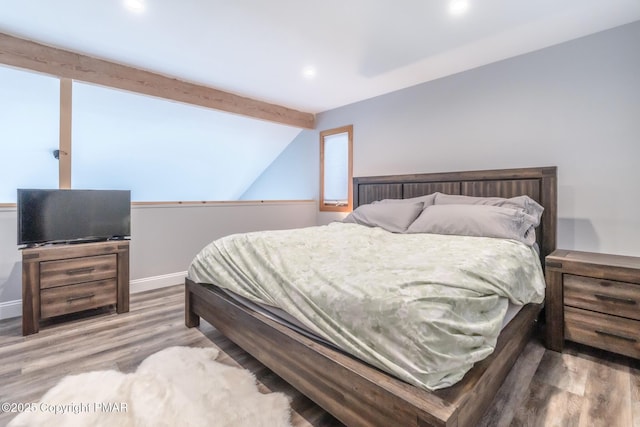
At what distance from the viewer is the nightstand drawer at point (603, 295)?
6.31 feet

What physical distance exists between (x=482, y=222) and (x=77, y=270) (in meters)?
3.37

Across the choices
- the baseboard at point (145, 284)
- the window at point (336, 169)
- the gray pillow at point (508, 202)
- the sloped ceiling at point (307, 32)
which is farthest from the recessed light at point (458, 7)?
the baseboard at point (145, 284)

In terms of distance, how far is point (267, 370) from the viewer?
1.92m

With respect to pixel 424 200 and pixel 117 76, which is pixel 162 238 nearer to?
pixel 117 76

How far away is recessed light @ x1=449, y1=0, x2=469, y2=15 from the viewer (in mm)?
2148

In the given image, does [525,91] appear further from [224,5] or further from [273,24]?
[224,5]

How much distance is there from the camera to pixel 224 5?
7.27ft

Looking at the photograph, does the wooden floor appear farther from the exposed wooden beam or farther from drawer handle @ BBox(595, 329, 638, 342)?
A: the exposed wooden beam

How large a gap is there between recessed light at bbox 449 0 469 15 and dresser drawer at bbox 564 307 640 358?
88.3 inches

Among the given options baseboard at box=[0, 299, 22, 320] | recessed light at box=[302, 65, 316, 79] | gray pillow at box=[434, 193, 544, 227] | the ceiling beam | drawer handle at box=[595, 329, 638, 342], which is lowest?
baseboard at box=[0, 299, 22, 320]

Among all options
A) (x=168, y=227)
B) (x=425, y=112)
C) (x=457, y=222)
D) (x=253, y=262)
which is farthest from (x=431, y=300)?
(x=168, y=227)

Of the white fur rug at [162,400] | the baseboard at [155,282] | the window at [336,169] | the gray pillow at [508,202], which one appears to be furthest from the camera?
the window at [336,169]

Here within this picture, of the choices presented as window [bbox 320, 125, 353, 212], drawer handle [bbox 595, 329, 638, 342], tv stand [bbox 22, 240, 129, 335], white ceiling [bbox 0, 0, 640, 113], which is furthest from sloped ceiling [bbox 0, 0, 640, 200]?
drawer handle [bbox 595, 329, 638, 342]

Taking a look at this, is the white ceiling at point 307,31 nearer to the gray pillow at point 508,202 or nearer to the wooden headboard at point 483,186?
the wooden headboard at point 483,186
